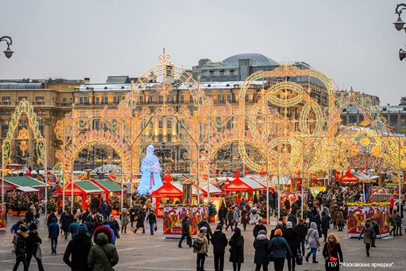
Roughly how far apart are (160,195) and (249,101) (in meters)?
80.4

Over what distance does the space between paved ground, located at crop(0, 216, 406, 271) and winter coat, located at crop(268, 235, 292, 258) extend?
4.25 m

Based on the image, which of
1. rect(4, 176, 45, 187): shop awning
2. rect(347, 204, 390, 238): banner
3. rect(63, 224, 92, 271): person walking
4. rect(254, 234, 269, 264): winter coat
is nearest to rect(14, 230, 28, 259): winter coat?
rect(254, 234, 269, 264): winter coat

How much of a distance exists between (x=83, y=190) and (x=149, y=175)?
7.94m

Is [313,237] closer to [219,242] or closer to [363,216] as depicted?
[219,242]

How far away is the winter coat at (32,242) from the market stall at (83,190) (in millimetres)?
27518

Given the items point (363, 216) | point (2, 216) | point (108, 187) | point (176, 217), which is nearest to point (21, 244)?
point (176, 217)

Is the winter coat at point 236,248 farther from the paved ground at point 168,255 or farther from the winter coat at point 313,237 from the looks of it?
the winter coat at point 313,237

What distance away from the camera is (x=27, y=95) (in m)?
140

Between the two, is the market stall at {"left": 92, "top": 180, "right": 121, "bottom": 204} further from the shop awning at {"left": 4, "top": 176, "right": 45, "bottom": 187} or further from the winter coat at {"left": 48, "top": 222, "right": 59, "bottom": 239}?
the winter coat at {"left": 48, "top": 222, "right": 59, "bottom": 239}

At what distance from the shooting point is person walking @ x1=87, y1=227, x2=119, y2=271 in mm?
13766

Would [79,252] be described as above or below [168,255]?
above

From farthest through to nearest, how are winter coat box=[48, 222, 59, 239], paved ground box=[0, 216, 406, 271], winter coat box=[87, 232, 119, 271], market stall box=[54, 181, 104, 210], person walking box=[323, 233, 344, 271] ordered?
market stall box=[54, 181, 104, 210] < winter coat box=[48, 222, 59, 239] < paved ground box=[0, 216, 406, 271] < person walking box=[323, 233, 344, 271] < winter coat box=[87, 232, 119, 271]

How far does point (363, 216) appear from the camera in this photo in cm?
3391

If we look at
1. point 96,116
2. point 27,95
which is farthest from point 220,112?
point 27,95
